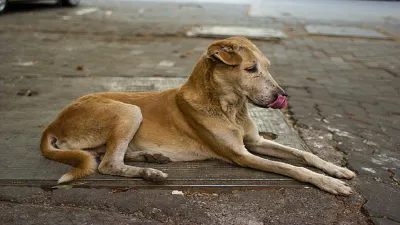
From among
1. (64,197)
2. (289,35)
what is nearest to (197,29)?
(289,35)

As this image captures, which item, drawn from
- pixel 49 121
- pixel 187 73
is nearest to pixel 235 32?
pixel 187 73

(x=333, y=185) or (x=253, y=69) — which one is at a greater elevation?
(x=253, y=69)

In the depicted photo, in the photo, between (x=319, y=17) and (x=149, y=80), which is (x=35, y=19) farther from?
(x=319, y=17)

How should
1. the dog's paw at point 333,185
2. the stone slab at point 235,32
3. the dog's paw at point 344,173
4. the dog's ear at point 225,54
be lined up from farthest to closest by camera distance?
the stone slab at point 235,32, the dog's paw at point 344,173, the dog's ear at point 225,54, the dog's paw at point 333,185

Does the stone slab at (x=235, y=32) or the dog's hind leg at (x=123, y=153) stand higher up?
the dog's hind leg at (x=123, y=153)

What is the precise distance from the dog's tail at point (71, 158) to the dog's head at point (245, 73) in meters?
1.29

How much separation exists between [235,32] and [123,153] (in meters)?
6.91

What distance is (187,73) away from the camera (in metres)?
7.04

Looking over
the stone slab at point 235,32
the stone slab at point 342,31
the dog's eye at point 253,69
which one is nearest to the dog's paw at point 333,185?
the dog's eye at point 253,69

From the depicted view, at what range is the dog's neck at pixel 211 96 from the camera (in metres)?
3.73

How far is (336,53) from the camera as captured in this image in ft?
28.9

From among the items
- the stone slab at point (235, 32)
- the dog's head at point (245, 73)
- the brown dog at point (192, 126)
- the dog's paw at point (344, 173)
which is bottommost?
the stone slab at point (235, 32)

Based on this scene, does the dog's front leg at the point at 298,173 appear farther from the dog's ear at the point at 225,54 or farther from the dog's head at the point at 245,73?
the dog's ear at the point at 225,54

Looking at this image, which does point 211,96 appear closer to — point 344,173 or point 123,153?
point 123,153
